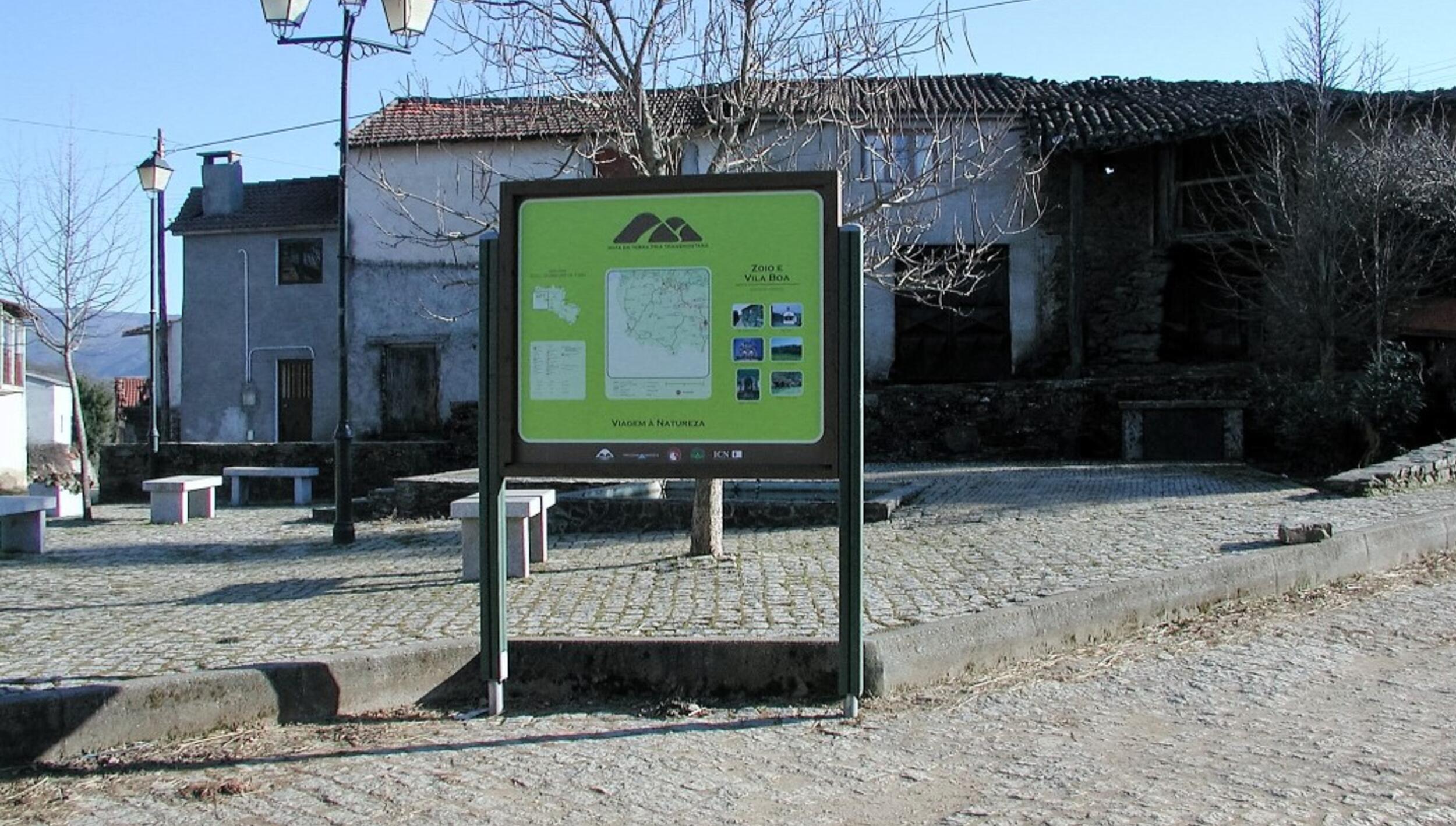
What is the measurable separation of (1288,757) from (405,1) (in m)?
→ 8.74

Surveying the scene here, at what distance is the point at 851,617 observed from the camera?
4801 millimetres

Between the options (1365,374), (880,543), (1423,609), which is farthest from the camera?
(1365,374)

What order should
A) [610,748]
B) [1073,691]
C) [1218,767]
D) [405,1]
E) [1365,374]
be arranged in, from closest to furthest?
[1218,767] → [610,748] → [1073,691] → [405,1] → [1365,374]

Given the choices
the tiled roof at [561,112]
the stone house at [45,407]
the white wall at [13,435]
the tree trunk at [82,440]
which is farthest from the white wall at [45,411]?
the tiled roof at [561,112]

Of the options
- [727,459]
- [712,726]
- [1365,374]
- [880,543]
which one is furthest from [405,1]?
[1365,374]

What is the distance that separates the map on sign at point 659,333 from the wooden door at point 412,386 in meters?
22.1

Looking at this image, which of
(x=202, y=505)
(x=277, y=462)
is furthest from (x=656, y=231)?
(x=277, y=462)

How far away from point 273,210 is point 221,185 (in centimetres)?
187

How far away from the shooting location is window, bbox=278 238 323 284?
2895cm

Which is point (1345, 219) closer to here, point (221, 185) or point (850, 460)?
point (850, 460)

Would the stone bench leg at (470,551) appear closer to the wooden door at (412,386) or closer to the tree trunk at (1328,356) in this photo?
the tree trunk at (1328,356)

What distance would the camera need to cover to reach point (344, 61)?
11156 mm

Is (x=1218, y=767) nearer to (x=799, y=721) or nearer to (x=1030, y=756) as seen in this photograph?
(x=1030, y=756)

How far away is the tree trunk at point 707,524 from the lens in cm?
832
